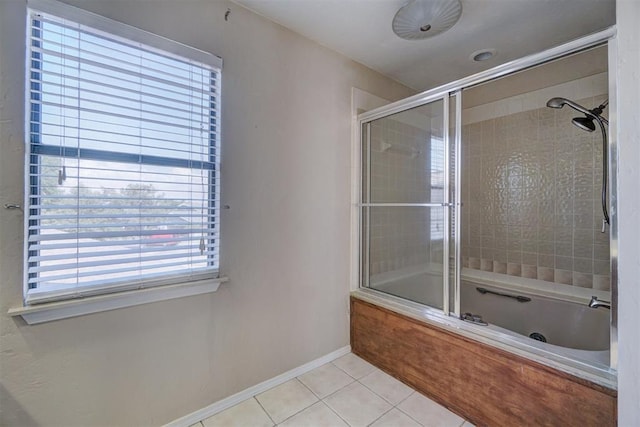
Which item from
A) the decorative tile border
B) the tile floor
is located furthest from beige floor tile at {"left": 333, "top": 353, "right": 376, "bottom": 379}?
the decorative tile border

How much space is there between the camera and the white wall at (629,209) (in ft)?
3.38

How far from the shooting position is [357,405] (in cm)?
164

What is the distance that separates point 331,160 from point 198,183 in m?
1.01

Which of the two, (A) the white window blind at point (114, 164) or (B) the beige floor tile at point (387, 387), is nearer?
(A) the white window blind at point (114, 164)

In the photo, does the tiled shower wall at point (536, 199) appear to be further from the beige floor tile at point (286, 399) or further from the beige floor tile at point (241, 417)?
the beige floor tile at point (241, 417)

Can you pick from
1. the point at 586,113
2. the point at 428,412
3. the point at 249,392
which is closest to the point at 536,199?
the point at 586,113

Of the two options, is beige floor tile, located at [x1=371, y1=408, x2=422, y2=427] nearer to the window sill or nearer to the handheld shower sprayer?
the window sill

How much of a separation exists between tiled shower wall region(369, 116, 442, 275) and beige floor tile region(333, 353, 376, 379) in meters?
0.70

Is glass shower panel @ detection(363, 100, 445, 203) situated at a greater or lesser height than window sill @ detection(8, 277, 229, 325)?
greater

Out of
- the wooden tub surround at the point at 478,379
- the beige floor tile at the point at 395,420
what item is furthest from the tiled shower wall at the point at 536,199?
the beige floor tile at the point at 395,420

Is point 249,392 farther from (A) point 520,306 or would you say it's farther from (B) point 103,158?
(A) point 520,306

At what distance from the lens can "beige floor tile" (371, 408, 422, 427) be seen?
148cm

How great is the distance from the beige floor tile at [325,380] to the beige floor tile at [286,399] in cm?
5

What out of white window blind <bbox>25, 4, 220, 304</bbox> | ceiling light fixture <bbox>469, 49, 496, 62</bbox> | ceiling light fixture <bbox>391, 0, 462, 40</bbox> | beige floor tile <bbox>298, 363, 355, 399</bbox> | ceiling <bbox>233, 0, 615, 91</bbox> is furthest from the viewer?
ceiling light fixture <bbox>469, 49, 496, 62</bbox>
